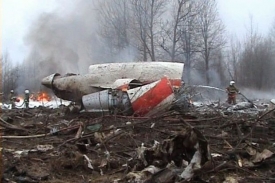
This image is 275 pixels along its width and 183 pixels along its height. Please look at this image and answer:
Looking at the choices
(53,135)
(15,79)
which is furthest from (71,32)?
(53,135)

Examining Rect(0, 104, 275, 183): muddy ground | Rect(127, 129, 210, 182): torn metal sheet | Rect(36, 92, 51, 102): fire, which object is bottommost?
Rect(36, 92, 51, 102): fire

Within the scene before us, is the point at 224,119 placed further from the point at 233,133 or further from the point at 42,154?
the point at 42,154

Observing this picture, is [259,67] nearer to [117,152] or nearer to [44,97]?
[44,97]

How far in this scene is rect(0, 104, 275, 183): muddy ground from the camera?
413 cm

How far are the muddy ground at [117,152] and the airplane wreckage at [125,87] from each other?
1.06m

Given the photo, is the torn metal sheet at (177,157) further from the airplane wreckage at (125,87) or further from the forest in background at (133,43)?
the forest in background at (133,43)

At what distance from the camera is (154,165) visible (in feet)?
13.3

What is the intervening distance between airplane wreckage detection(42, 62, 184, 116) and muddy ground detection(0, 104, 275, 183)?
106 centimetres

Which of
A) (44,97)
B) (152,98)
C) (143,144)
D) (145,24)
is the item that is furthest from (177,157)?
(145,24)

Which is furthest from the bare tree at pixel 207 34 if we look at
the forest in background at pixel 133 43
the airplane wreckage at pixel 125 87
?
the airplane wreckage at pixel 125 87

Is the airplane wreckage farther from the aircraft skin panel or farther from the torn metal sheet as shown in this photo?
the torn metal sheet

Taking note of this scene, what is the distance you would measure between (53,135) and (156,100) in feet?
9.54

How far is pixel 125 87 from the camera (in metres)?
9.85

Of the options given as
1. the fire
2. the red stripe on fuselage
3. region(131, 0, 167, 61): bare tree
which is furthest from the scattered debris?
region(131, 0, 167, 61): bare tree
